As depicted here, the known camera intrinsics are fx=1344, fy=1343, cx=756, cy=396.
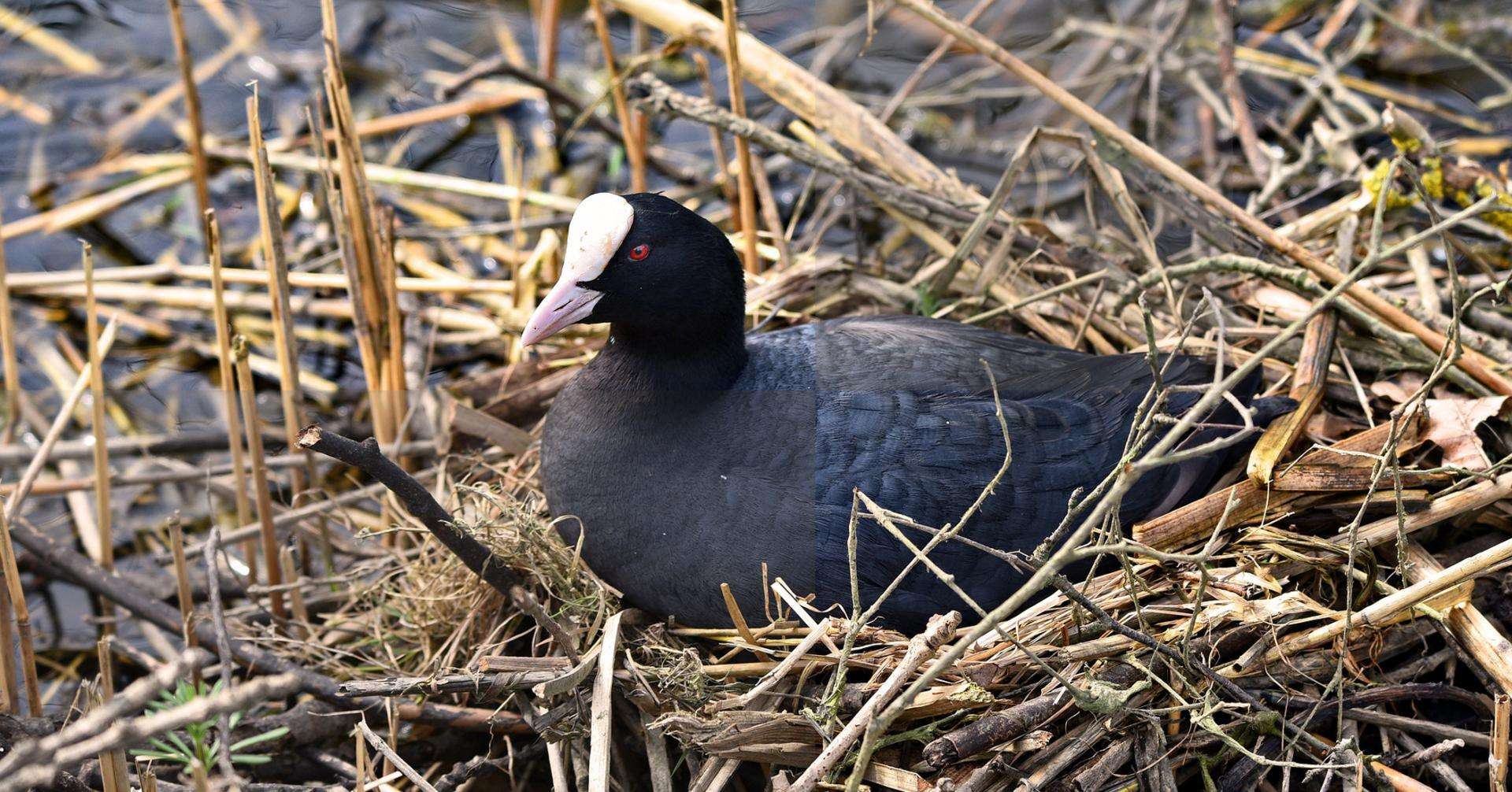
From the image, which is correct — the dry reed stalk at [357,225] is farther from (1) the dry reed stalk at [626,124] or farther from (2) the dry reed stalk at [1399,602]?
(2) the dry reed stalk at [1399,602]

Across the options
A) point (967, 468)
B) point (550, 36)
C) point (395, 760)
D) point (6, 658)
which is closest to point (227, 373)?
point (6, 658)

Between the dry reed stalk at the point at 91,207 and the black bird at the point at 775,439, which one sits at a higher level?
the dry reed stalk at the point at 91,207

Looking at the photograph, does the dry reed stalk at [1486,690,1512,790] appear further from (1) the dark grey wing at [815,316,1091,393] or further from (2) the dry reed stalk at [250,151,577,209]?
(2) the dry reed stalk at [250,151,577,209]

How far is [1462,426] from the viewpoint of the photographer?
255 centimetres

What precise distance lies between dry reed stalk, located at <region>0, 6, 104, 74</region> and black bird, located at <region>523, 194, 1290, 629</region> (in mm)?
2932

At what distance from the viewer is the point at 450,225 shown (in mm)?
4051

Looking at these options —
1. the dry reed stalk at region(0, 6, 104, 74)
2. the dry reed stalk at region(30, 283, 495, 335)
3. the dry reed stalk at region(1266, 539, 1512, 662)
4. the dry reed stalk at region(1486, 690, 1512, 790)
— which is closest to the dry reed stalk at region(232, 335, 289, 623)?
the dry reed stalk at region(30, 283, 495, 335)

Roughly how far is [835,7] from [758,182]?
141 centimetres

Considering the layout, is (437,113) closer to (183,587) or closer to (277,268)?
(277,268)

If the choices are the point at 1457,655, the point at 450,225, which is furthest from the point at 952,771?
the point at 450,225

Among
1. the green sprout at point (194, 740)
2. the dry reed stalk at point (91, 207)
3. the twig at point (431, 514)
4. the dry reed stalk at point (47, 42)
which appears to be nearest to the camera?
the green sprout at point (194, 740)

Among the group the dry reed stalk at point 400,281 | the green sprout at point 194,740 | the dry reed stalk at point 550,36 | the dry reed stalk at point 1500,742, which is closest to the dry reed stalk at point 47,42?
the dry reed stalk at point 400,281

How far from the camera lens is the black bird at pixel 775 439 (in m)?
2.37

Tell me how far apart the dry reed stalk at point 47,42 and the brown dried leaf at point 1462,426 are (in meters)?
4.22
